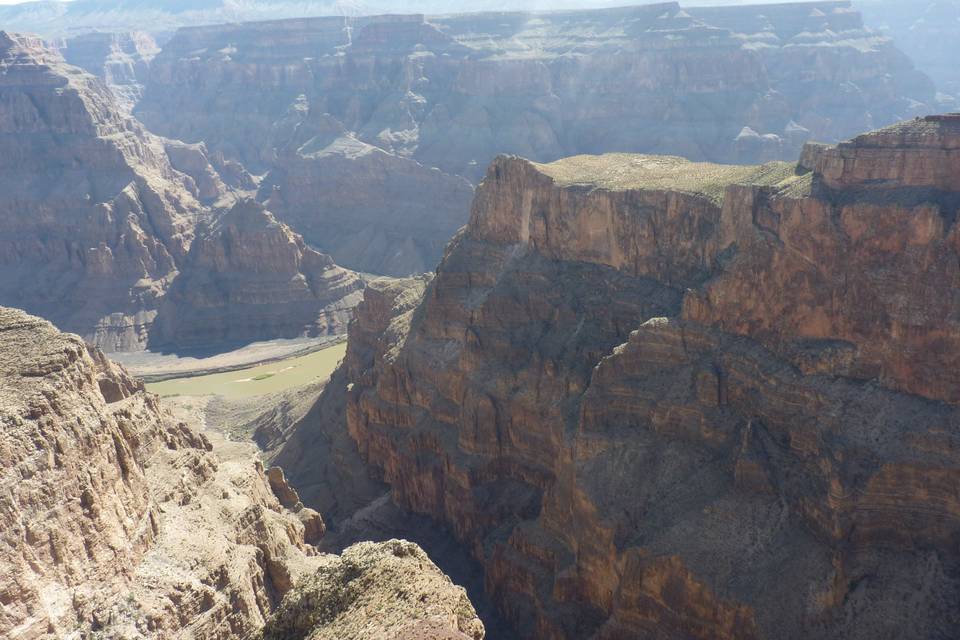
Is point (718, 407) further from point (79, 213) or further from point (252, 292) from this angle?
point (79, 213)

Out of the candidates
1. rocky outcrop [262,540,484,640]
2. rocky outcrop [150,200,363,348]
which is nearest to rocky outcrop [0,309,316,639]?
rocky outcrop [262,540,484,640]

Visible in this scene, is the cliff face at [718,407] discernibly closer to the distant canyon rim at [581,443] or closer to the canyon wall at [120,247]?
the distant canyon rim at [581,443]

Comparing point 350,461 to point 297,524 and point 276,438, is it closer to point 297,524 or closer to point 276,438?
point 276,438

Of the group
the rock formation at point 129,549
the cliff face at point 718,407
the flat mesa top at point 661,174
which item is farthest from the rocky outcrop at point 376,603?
the flat mesa top at point 661,174

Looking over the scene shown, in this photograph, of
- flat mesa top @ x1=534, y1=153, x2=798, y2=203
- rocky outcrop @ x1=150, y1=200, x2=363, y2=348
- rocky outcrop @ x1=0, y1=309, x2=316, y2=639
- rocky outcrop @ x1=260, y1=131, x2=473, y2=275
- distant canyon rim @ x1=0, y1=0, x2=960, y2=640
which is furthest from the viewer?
rocky outcrop @ x1=260, y1=131, x2=473, y2=275

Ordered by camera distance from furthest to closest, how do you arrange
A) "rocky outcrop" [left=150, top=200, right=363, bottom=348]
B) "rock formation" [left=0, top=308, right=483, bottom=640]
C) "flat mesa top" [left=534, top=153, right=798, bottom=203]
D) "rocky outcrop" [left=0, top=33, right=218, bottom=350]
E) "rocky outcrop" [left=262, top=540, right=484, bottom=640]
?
"rocky outcrop" [left=0, top=33, right=218, bottom=350]
"rocky outcrop" [left=150, top=200, right=363, bottom=348]
"flat mesa top" [left=534, top=153, right=798, bottom=203]
"rock formation" [left=0, top=308, right=483, bottom=640]
"rocky outcrop" [left=262, top=540, right=484, bottom=640]

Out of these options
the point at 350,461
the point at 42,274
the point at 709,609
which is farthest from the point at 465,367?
the point at 42,274

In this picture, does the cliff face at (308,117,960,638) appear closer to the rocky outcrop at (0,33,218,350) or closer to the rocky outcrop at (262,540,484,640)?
the rocky outcrop at (262,540,484,640)
